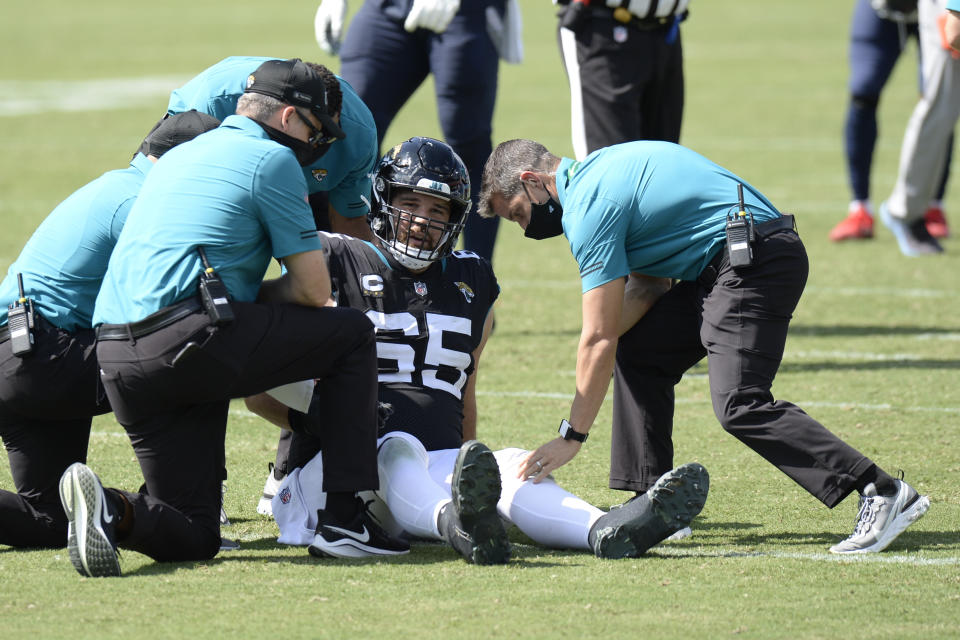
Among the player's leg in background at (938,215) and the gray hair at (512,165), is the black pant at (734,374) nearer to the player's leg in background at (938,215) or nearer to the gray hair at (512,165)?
the gray hair at (512,165)

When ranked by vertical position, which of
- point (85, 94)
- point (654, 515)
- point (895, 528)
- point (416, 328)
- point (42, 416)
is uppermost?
point (416, 328)

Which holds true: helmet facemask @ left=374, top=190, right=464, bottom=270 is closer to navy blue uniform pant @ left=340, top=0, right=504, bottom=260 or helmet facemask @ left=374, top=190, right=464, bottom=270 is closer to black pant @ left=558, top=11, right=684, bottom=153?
black pant @ left=558, top=11, right=684, bottom=153

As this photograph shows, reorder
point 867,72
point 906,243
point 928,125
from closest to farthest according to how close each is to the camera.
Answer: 1. point 928,125
2. point 906,243
3. point 867,72

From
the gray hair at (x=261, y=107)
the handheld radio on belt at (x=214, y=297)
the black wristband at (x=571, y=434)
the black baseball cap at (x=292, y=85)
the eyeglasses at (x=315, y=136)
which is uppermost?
the black baseball cap at (x=292, y=85)

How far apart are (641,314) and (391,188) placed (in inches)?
40.3

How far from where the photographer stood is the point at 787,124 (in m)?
19.2

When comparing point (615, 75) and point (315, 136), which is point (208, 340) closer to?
point (315, 136)

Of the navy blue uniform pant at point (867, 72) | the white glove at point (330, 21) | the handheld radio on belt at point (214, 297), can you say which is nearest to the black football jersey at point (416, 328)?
the handheld radio on belt at point (214, 297)

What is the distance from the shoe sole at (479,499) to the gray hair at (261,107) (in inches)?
53.3

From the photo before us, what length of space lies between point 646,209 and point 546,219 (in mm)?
374

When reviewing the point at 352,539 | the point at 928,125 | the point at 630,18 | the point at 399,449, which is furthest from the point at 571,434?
the point at 928,125

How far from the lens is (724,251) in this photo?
5262 millimetres

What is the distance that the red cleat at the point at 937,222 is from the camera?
39.7ft

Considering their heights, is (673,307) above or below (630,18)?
below
